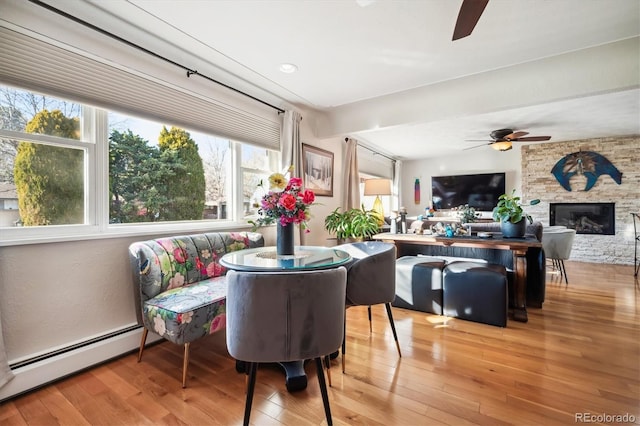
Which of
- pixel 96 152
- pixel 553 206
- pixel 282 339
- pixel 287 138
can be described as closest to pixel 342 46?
pixel 287 138

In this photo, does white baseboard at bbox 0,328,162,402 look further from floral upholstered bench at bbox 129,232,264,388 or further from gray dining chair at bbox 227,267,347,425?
gray dining chair at bbox 227,267,347,425

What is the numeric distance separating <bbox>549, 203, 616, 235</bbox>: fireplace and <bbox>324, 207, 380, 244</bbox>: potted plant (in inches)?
180

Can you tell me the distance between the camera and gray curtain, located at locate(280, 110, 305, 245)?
3514 millimetres

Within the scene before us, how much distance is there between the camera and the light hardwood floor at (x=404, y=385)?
1.53 meters

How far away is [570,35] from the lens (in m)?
2.23

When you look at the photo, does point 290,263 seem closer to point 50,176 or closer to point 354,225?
point 50,176

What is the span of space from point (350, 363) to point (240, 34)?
8.30 ft

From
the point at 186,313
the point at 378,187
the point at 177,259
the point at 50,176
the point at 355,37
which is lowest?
the point at 186,313

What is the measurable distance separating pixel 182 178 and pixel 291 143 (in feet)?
4.36

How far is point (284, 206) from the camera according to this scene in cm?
193

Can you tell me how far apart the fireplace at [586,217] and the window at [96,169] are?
6.58 m

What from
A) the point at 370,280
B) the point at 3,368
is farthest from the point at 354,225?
the point at 3,368

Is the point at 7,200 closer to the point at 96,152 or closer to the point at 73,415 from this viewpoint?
the point at 96,152

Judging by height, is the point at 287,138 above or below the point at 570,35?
below
